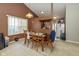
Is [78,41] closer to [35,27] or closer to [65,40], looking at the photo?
[65,40]

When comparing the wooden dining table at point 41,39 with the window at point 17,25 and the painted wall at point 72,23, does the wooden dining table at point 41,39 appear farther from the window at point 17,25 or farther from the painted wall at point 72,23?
the painted wall at point 72,23

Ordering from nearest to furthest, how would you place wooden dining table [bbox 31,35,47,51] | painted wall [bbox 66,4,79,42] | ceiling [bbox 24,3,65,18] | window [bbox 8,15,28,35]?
ceiling [bbox 24,3,65,18], window [bbox 8,15,28,35], painted wall [bbox 66,4,79,42], wooden dining table [bbox 31,35,47,51]

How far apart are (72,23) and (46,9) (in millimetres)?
1084

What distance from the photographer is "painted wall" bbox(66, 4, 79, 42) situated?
10.9 ft

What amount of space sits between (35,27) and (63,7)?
1.04m

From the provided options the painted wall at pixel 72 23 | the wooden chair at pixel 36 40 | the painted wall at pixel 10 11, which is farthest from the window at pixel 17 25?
the painted wall at pixel 72 23

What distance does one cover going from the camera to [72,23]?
3.52m

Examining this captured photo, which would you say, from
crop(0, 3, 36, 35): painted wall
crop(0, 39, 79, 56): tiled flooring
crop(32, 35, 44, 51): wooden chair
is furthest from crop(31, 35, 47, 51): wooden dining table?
crop(0, 3, 36, 35): painted wall

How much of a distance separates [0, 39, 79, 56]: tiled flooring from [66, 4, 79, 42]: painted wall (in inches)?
13.8

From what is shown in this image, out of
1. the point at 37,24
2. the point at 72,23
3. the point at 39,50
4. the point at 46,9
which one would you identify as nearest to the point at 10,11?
the point at 37,24

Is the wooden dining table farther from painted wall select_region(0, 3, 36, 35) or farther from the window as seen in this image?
painted wall select_region(0, 3, 36, 35)

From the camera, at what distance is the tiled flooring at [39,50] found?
3014 millimetres

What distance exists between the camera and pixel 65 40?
3516mm

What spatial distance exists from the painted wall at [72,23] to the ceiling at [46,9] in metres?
0.37
